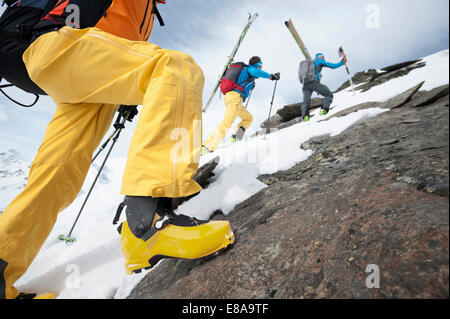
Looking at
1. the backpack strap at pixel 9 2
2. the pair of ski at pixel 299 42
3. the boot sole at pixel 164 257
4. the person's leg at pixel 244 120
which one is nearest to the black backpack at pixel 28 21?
the backpack strap at pixel 9 2

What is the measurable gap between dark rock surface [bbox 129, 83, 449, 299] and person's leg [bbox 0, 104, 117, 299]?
962mm

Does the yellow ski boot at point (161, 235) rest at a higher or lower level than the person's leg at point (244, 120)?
higher

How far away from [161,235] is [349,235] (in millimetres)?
1059

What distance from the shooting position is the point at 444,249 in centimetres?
60

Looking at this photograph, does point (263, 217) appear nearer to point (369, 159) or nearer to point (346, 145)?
point (369, 159)

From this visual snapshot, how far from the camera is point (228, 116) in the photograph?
5.87 m

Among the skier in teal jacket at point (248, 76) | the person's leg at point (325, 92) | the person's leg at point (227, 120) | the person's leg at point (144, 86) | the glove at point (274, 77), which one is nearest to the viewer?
the person's leg at point (144, 86)

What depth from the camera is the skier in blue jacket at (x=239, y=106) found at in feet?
18.7

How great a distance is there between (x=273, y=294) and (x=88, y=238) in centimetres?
300

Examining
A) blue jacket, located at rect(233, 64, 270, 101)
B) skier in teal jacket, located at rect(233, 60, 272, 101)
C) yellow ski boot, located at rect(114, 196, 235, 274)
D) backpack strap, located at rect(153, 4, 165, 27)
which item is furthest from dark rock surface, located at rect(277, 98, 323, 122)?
yellow ski boot, located at rect(114, 196, 235, 274)

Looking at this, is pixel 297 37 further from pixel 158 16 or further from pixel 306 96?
pixel 158 16

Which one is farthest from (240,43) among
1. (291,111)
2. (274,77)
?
(291,111)

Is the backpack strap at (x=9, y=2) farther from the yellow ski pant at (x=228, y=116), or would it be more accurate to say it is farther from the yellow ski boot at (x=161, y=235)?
the yellow ski pant at (x=228, y=116)
